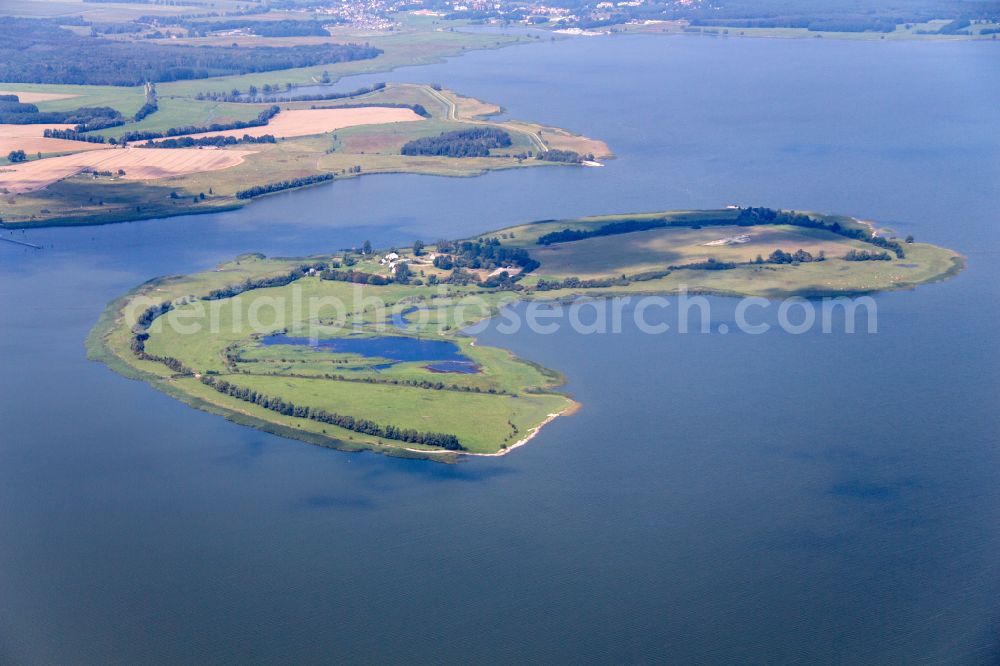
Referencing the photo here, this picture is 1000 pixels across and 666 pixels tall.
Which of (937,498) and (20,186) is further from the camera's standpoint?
(20,186)

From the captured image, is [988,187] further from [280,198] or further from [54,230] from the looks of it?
[54,230]

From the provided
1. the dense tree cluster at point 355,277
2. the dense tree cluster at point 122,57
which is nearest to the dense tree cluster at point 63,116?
the dense tree cluster at point 122,57

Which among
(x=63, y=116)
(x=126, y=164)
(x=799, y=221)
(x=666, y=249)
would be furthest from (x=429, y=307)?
(x=63, y=116)

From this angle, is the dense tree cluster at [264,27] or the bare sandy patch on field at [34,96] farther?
the dense tree cluster at [264,27]

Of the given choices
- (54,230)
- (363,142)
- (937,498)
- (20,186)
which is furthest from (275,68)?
(937,498)

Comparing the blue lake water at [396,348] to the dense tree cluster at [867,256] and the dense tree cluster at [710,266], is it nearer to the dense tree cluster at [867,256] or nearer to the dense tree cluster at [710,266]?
the dense tree cluster at [710,266]

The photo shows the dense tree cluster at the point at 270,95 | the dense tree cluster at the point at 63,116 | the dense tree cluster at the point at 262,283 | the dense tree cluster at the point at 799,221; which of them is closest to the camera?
the dense tree cluster at the point at 262,283

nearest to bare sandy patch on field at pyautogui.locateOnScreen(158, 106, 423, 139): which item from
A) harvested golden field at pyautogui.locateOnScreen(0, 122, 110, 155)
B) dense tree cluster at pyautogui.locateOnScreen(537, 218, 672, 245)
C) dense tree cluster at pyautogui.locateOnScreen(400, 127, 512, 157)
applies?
harvested golden field at pyautogui.locateOnScreen(0, 122, 110, 155)

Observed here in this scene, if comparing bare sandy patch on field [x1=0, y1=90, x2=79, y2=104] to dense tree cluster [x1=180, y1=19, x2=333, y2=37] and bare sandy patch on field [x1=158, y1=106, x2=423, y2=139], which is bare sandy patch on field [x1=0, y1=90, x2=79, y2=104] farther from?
dense tree cluster [x1=180, y1=19, x2=333, y2=37]
